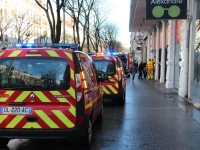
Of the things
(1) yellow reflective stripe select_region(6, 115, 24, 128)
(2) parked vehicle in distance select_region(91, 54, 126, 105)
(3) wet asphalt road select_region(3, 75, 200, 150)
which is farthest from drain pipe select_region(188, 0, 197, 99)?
(1) yellow reflective stripe select_region(6, 115, 24, 128)

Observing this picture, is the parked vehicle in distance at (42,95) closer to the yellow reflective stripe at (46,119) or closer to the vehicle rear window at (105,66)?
the yellow reflective stripe at (46,119)

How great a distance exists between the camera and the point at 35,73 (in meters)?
5.55

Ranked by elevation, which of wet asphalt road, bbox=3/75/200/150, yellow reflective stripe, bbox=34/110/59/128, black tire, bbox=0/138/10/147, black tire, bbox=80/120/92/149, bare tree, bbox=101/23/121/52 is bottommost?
wet asphalt road, bbox=3/75/200/150

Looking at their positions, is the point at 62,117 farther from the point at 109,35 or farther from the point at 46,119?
the point at 109,35

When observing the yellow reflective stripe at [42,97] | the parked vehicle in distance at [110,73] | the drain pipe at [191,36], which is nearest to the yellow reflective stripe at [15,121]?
the yellow reflective stripe at [42,97]

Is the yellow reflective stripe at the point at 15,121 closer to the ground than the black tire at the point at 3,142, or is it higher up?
higher up

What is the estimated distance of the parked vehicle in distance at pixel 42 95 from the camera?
5.42 metres

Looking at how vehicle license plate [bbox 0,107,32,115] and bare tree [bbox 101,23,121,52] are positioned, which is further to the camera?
bare tree [bbox 101,23,121,52]

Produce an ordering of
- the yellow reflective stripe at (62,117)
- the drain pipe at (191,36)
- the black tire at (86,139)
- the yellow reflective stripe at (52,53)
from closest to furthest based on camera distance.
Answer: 1. the yellow reflective stripe at (62,117)
2. the yellow reflective stripe at (52,53)
3. the black tire at (86,139)
4. the drain pipe at (191,36)

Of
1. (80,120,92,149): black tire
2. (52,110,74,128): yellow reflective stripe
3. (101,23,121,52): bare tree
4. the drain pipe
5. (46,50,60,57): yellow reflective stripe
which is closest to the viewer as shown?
(52,110,74,128): yellow reflective stripe

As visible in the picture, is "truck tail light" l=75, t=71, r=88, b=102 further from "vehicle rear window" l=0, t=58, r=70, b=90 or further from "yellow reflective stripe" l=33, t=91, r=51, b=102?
"yellow reflective stripe" l=33, t=91, r=51, b=102

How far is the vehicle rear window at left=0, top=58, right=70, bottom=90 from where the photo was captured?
5.49 m

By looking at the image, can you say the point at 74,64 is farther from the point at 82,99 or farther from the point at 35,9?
the point at 35,9

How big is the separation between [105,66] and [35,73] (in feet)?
20.6
